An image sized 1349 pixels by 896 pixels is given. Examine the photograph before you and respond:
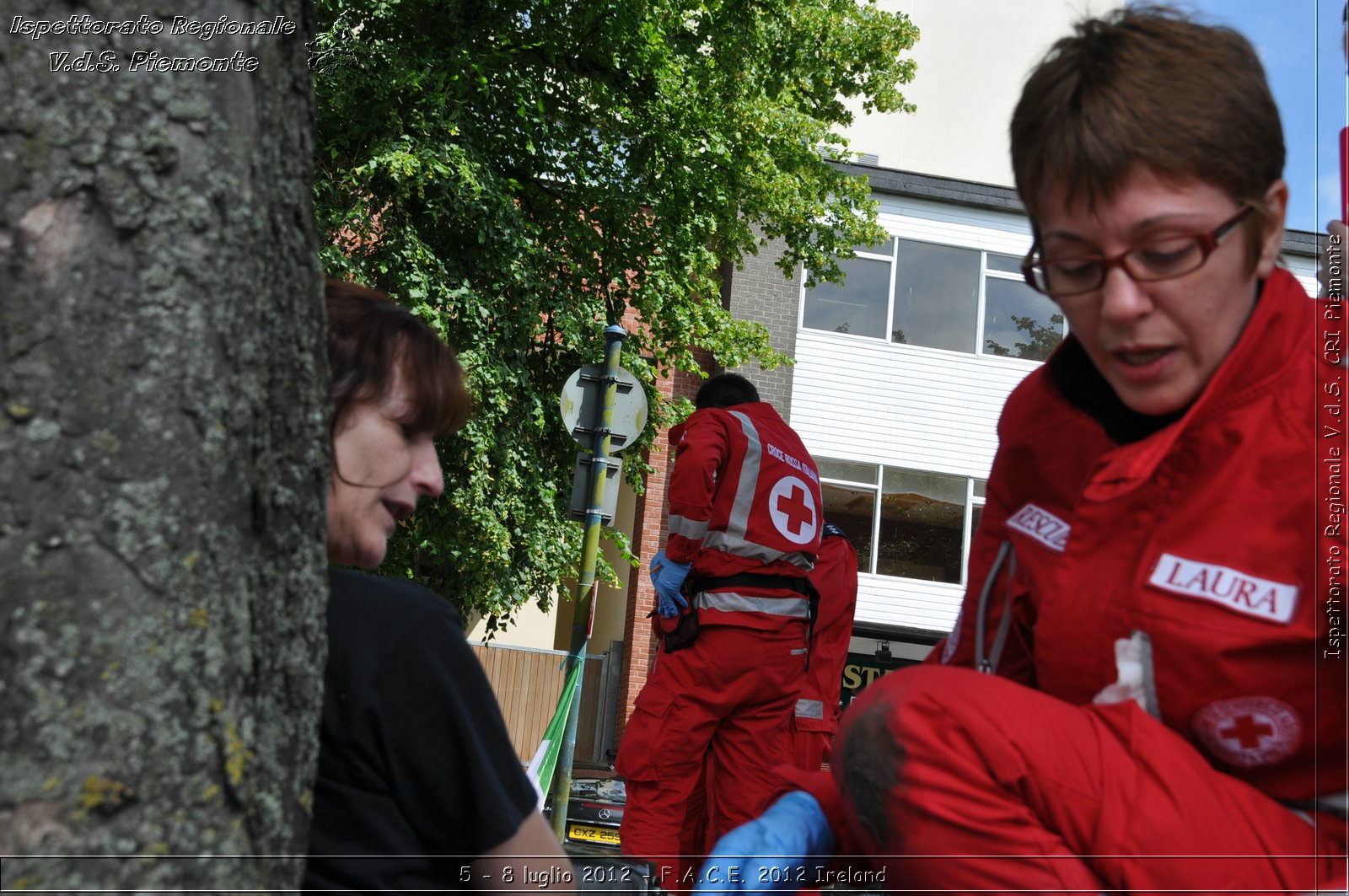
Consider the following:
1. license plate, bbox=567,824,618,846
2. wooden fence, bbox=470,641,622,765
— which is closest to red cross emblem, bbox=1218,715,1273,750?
license plate, bbox=567,824,618,846

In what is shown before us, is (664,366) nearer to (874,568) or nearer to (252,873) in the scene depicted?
(874,568)

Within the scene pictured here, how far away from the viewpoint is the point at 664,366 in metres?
13.4

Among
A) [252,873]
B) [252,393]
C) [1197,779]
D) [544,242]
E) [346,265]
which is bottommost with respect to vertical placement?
[252,873]

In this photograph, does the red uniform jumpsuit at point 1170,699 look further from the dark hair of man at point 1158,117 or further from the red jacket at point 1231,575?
the dark hair of man at point 1158,117

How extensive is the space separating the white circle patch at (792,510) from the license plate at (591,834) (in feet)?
9.27

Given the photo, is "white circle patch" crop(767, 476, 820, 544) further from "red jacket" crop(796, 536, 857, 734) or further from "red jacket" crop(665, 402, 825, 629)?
"red jacket" crop(796, 536, 857, 734)

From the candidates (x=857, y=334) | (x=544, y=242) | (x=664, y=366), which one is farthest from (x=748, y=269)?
(x=544, y=242)

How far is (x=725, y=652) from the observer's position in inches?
229

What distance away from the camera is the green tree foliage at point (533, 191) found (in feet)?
33.3

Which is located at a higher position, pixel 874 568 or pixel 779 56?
pixel 779 56

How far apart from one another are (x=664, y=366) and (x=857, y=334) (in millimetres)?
6853

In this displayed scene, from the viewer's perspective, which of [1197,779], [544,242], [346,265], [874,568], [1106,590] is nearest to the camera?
[1197,779]

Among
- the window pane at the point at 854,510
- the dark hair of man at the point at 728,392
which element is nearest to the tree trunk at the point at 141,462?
the dark hair of man at the point at 728,392

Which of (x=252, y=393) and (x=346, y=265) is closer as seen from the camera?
(x=252, y=393)
